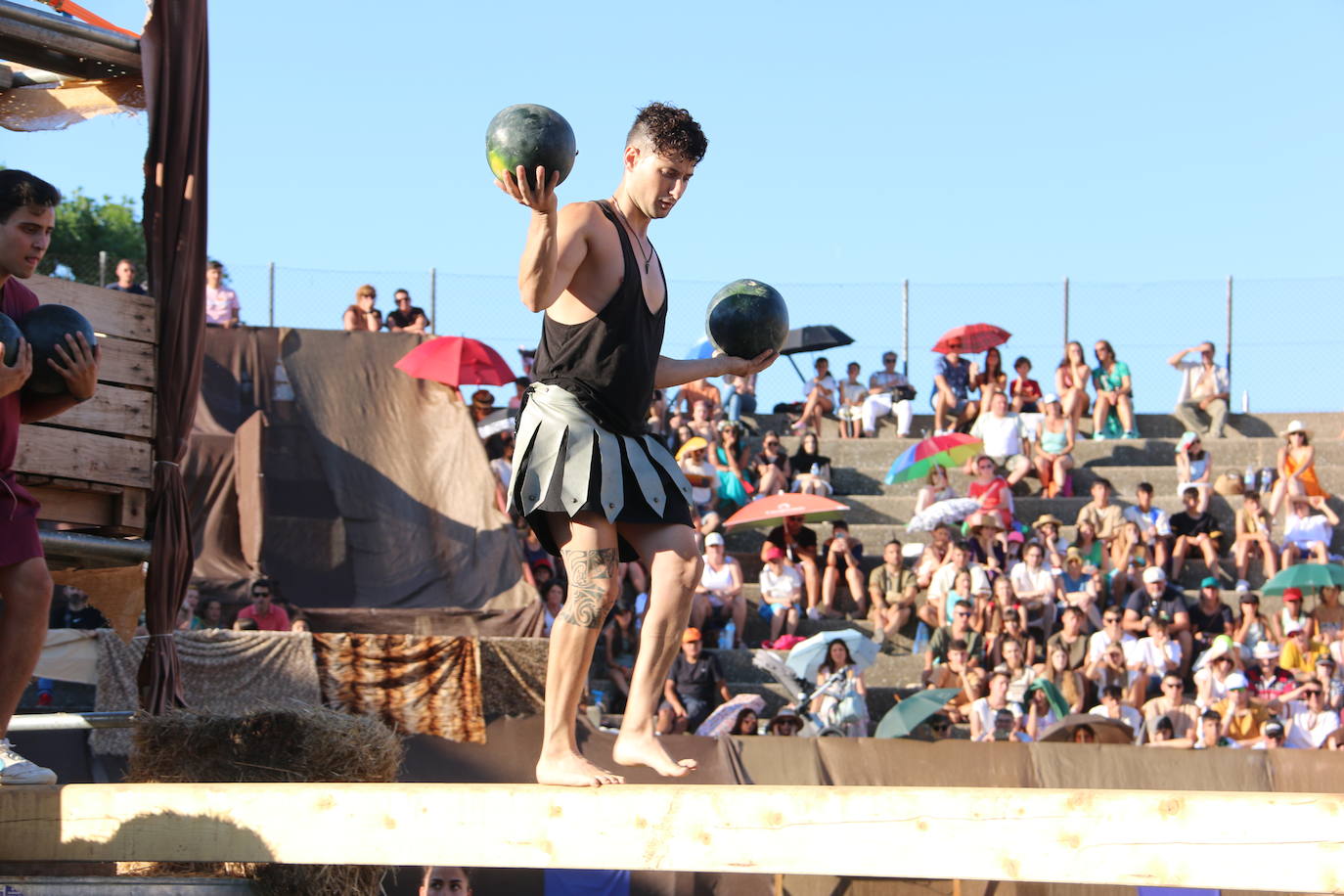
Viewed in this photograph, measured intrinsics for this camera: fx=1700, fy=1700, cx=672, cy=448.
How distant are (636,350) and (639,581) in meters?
9.81

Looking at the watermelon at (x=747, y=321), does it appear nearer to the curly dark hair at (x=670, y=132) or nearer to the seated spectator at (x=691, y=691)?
the curly dark hair at (x=670, y=132)

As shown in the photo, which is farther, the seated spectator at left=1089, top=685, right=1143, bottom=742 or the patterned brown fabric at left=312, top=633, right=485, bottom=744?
the seated spectator at left=1089, top=685, right=1143, bottom=742

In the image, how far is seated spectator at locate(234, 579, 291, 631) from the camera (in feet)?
41.7

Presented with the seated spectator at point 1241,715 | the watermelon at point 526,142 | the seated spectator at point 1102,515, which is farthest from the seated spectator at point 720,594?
the watermelon at point 526,142

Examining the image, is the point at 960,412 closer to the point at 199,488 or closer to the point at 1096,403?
the point at 1096,403

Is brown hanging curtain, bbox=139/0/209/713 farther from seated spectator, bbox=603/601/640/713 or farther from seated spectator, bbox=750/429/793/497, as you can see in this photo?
seated spectator, bbox=750/429/793/497

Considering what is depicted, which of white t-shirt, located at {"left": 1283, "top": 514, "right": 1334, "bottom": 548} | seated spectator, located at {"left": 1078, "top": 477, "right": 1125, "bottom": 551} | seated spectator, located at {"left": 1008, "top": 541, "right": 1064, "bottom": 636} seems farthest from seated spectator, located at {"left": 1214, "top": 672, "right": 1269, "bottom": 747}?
white t-shirt, located at {"left": 1283, "top": 514, "right": 1334, "bottom": 548}

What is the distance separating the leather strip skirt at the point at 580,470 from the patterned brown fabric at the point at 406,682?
22.3ft

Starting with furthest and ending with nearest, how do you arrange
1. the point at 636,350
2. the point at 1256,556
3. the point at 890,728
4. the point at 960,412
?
the point at 960,412 → the point at 1256,556 → the point at 890,728 → the point at 636,350

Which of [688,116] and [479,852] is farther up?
[688,116]

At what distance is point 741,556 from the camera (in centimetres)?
1645

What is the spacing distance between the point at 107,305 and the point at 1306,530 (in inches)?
493

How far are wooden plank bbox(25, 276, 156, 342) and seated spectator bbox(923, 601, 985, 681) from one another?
26.8 feet

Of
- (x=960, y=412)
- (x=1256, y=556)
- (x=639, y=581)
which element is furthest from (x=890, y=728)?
(x=960, y=412)
